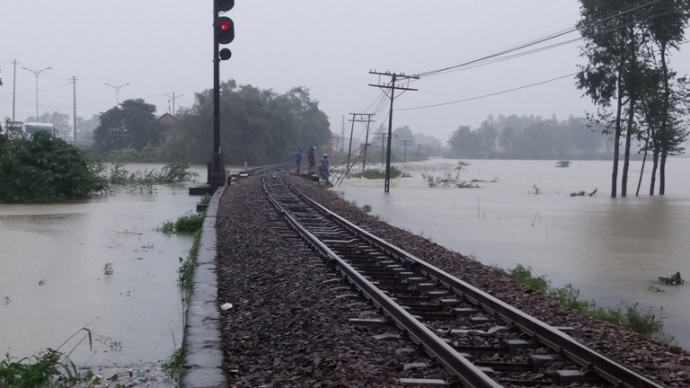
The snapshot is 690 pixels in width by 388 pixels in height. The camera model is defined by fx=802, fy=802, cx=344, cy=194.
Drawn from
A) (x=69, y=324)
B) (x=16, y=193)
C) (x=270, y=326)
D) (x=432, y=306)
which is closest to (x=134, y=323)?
(x=69, y=324)

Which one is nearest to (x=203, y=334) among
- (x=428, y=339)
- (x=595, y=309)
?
(x=428, y=339)

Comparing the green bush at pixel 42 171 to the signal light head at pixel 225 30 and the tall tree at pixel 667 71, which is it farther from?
the tall tree at pixel 667 71

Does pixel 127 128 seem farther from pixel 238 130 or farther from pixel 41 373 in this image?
pixel 41 373

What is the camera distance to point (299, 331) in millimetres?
7000

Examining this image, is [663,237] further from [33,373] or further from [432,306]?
[33,373]

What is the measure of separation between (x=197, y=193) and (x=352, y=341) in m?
22.1

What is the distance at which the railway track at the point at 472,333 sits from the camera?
5.59 metres

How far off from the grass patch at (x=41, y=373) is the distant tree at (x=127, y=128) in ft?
248

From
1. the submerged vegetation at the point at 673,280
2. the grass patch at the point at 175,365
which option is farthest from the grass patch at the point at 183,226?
the grass patch at the point at 175,365

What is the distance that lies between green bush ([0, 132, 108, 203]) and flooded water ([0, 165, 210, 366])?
3.50 m

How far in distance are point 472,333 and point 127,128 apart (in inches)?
3093

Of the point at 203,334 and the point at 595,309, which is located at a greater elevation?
the point at 203,334

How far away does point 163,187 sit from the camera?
3328 cm

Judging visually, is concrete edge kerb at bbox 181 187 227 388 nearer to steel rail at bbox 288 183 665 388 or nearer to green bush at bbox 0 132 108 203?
steel rail at bbox 288 183 665 388
